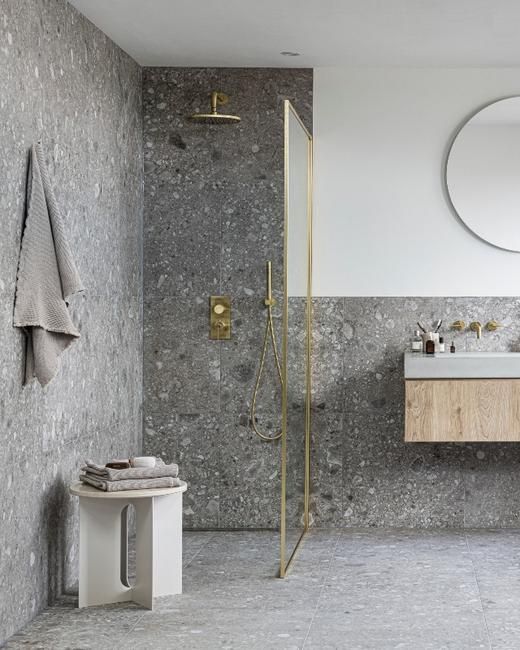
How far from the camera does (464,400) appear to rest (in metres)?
4.77

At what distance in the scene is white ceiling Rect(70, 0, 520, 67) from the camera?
164 inches

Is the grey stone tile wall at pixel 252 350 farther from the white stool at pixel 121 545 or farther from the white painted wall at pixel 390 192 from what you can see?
the white stool at pixel 121 545

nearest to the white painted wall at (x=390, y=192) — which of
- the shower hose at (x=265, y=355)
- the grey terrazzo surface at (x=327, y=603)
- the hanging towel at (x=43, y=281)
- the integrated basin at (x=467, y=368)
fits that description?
the shower hose at (x=265, y=355)

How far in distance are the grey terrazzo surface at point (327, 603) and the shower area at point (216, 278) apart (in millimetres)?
411

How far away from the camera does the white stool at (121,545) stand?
154 inches

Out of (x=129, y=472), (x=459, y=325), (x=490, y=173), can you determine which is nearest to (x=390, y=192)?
(x=490, y=173)

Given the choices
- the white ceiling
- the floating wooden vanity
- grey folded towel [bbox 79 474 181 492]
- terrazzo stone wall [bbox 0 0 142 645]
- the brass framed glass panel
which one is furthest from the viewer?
the floating wooden vanity

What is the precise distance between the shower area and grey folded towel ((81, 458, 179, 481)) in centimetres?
125

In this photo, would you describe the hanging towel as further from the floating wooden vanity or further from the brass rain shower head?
the floating wooden vanity

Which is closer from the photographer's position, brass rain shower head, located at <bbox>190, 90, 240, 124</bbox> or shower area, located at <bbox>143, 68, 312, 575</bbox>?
brass rain shower head, located at <bbox>190, 90, 240, 124</bbox>

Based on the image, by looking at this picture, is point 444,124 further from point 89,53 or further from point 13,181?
point 13,181

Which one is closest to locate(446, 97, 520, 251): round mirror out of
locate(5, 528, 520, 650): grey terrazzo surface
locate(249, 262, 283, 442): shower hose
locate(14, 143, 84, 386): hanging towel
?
locate(249, 262, 283, 442): shower hose

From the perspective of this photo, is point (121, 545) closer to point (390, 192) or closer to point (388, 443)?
point (388, 443)

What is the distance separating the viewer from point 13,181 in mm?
3510
